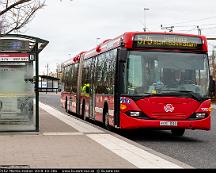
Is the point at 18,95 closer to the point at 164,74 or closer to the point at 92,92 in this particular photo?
the point at 164,74

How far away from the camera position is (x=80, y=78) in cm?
2508

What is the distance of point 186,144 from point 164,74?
2031 mm

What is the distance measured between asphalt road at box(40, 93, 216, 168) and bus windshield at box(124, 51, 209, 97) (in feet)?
4.78

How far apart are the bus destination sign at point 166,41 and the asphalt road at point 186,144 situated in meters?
2.74

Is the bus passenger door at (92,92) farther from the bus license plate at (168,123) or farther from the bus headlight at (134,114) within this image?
the bus license plate at (168,123)

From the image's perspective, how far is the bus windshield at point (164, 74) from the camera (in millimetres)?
15773

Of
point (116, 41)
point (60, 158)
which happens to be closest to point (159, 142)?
point (116, 41)

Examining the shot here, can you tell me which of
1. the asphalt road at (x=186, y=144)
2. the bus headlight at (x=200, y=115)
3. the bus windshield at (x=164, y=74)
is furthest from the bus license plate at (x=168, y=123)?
the bus windshield at (x=164, y=74)

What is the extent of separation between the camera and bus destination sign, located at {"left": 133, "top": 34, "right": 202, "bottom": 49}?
1605 cm

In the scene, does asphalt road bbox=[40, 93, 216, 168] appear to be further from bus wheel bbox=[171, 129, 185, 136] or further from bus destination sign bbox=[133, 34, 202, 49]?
bus destination sign bbox=[133, 34, 202, 49]

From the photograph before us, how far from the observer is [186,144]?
1572 cm

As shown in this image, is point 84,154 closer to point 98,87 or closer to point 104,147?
point 104,147

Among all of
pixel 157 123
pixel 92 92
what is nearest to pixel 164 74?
pixel 157 123

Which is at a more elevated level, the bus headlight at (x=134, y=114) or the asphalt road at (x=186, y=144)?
the bus headlight at (x=134, y=114)
